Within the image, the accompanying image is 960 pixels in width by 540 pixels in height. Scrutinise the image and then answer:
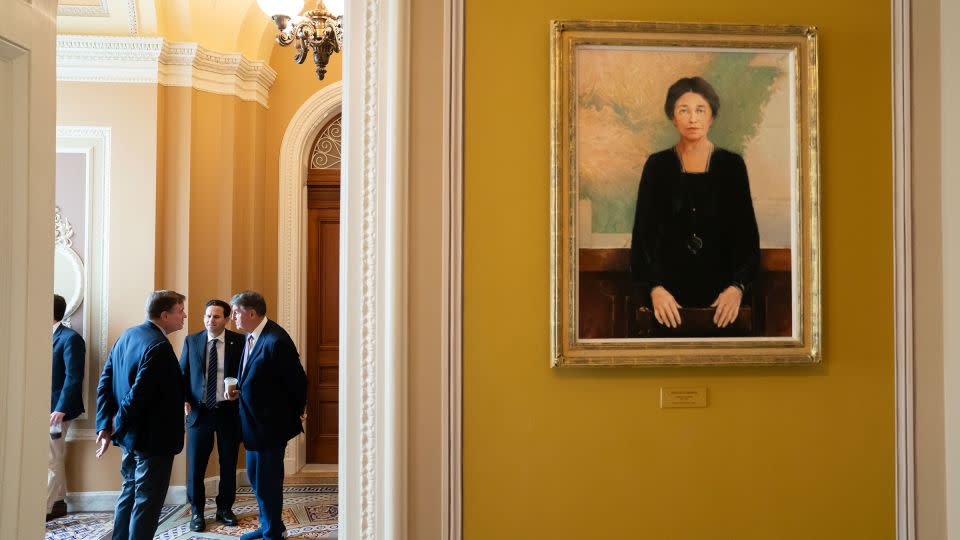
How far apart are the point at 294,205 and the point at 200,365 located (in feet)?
6.99

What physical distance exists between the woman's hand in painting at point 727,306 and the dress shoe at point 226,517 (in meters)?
4.38

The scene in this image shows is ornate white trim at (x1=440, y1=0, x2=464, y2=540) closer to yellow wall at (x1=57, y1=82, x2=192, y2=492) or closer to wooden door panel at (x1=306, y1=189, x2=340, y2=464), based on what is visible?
yellow wall at (x1=57, y1=82, x2=192, y2=492)

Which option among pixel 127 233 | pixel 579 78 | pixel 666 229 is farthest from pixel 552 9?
pixel 127 233

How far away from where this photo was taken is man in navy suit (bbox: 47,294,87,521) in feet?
17.9

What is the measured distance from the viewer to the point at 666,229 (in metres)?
2.28

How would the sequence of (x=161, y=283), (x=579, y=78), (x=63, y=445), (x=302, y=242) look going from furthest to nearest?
(x=302, y=242), (x=161, y=283), (x=63, y=445), (x=579, y=78)

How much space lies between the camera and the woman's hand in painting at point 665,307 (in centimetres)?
227

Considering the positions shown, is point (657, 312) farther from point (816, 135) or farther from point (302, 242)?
point (302, 242)

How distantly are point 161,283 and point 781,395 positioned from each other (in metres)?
5.07

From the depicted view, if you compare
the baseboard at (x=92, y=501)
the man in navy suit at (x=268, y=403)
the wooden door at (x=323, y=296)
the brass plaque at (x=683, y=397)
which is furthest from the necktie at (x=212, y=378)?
the brass plaque at (x=683, y=397)

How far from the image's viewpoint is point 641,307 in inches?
89.2

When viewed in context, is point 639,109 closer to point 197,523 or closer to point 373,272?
point 373,272

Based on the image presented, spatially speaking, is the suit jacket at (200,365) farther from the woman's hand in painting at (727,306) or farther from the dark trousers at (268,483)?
the woman's hand in painting at (727,306)

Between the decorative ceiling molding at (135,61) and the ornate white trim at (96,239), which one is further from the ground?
the decorative ceiling molding at (135,61)
